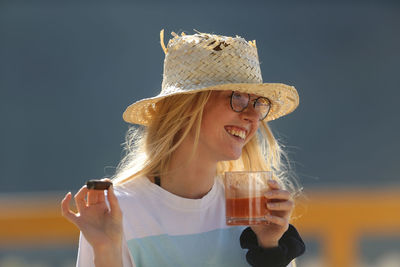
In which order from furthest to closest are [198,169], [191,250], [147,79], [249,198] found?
[147,79], [198,169], [191,250], [249,198]

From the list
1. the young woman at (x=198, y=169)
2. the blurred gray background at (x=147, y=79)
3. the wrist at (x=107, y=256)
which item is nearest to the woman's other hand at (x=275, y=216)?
the young woman at (x=198, y=169)

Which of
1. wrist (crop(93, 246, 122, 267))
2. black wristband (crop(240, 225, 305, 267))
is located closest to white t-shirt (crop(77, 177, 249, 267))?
black wristband (crop(240, 225, 305, 267))

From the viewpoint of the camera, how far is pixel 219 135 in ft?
7.54

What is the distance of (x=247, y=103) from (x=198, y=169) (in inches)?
12.9

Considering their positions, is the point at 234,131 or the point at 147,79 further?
the point at 147,79

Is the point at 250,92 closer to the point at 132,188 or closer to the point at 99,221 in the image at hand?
the point at 132,188

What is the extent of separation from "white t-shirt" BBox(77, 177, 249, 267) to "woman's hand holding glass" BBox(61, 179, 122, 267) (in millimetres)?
275

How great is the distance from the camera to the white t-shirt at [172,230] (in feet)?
7.34

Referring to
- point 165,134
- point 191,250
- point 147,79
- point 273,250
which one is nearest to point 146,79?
point 147,79

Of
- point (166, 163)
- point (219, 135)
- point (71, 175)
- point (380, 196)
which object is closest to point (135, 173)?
point (166, 163)

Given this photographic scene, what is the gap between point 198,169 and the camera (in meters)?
2.40

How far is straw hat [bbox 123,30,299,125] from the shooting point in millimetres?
2277

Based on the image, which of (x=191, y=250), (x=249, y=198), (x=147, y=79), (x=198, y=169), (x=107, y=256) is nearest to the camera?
(x=107, y=256)

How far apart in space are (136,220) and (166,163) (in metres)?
0.29
